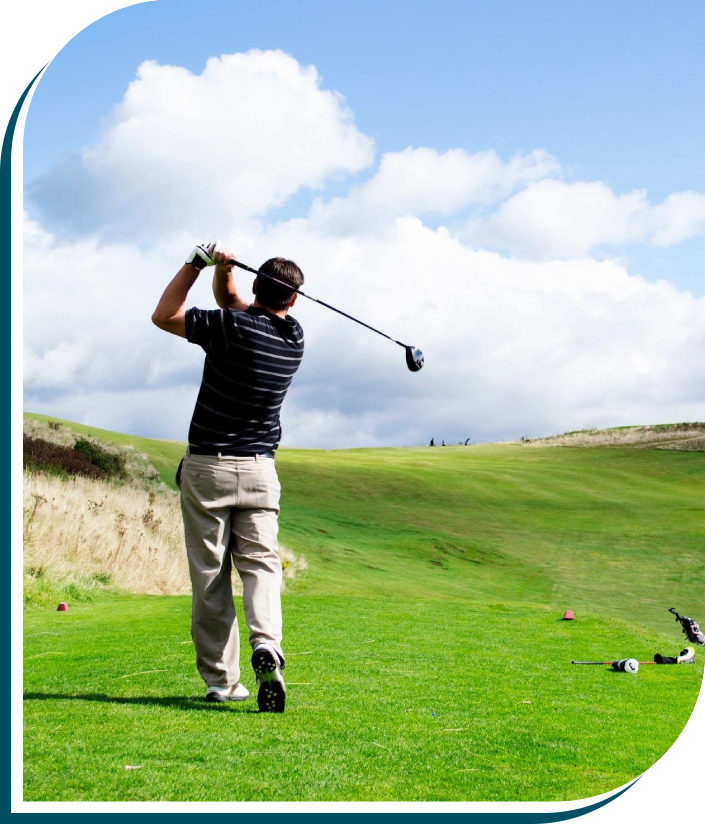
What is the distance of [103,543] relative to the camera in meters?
9.29

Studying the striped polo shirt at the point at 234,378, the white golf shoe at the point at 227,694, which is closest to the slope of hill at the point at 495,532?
the white golf shoe at the point at 227,694

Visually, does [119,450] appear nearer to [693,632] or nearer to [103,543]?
[103,543]

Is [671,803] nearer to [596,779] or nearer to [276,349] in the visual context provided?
[596,779]

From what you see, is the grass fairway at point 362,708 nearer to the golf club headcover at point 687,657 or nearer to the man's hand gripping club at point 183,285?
the golf club headcover at point 687,657

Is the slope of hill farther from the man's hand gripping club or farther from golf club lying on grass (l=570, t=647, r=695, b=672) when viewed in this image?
the man's hand gripping club

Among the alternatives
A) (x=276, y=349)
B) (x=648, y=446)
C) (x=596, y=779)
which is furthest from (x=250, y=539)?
(x=648, y=446)

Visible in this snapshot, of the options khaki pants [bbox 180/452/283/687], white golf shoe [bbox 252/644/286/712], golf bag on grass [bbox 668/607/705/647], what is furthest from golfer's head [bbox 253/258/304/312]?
golf bag on grass [bbox 668/607/705/647]

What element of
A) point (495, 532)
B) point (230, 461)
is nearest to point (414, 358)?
point (230, 461)

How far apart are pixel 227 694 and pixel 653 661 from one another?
2673mm

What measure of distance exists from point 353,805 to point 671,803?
117cm

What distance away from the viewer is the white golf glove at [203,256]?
3.23m

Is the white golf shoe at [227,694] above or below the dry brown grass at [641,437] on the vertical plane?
below

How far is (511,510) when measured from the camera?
21250 millimetres

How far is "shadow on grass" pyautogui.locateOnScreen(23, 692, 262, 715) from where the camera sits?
3.04 meters
